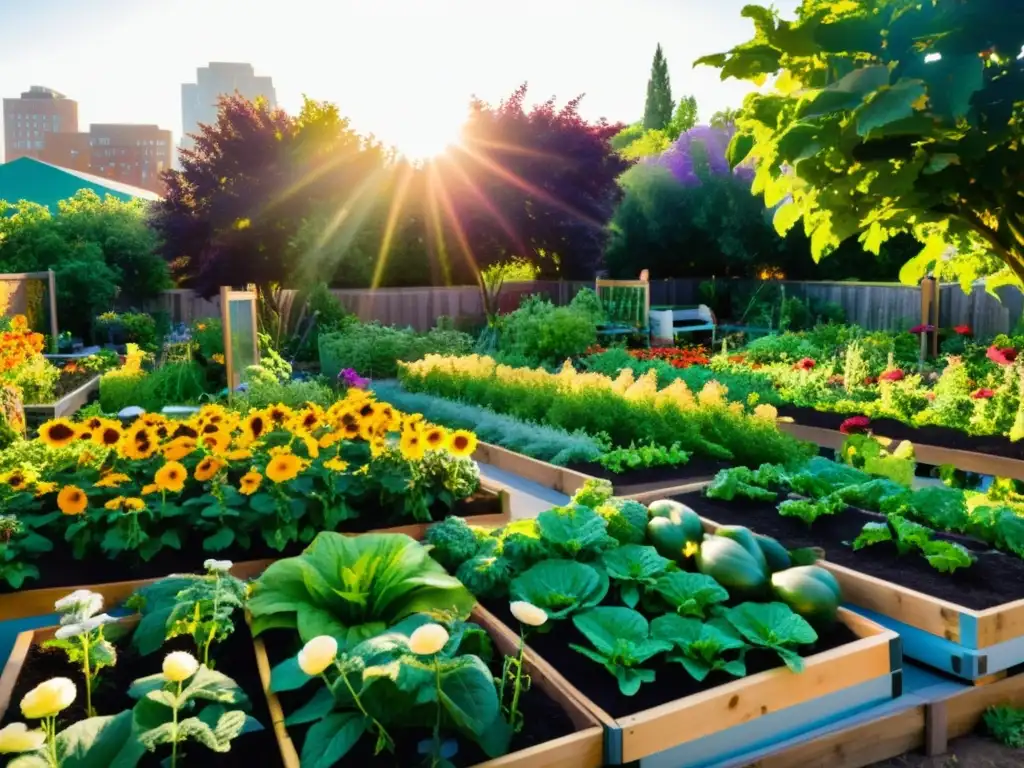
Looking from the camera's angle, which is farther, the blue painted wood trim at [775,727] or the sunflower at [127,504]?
the sunflower at [127,504]

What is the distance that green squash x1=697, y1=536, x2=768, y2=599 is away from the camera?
2871 millimetres

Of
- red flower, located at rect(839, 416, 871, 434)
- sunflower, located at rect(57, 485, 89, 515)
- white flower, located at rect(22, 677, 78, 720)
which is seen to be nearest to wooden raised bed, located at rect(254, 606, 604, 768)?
white flower, located at rect(22, 677, 78, 720)

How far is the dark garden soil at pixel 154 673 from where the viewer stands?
2.03m

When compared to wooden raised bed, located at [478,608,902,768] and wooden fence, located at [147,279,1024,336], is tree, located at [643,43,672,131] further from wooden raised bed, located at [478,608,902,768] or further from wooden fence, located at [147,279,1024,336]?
wooden raised bed, located at [478,608,902,768]

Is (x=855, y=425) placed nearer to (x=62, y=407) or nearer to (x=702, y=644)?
(x=702, y=644)

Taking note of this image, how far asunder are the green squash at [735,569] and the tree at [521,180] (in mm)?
12947

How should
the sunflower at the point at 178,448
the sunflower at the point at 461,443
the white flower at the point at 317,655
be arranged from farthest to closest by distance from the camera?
the sunflower at the point at 461,443 → the sunflower at the point at 178,448 → the white flower at the point at 317,655

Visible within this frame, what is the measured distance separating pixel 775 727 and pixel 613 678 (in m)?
0.46

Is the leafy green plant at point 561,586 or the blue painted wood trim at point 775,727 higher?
the leafy green plant at point 561,586

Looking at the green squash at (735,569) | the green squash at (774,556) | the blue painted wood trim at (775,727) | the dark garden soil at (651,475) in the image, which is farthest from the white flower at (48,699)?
the dark garden soil at (651,475)

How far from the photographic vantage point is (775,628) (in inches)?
102

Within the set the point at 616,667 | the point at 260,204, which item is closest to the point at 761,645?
the point at 616,667

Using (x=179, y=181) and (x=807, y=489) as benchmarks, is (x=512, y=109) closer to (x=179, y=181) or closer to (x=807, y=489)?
(x=179, y=181)

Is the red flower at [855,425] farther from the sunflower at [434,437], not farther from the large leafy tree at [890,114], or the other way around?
the large leafy tree at [890,114]
